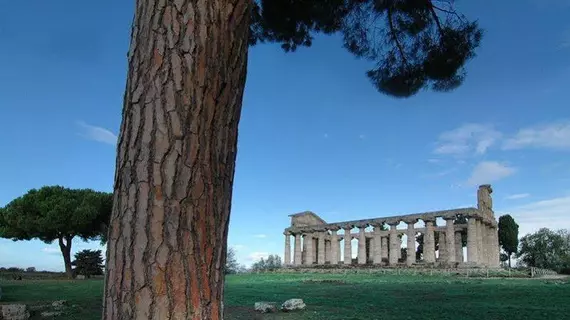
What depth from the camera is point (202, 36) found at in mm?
2262

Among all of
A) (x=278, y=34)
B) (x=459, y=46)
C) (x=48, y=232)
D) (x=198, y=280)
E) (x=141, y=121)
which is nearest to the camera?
(x=198, y=280)

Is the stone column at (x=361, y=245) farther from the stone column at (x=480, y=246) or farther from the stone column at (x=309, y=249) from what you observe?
the stone column at (x=480, y=246)

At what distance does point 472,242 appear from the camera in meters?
37.1

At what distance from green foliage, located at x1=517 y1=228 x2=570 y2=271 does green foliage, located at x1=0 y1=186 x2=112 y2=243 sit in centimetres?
4078

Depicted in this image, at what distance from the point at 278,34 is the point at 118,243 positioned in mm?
4965

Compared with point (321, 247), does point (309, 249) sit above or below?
below

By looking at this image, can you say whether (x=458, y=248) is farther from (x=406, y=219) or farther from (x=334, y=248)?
(x=334, y=248)

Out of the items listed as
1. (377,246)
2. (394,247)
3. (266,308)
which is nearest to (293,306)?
(266,308)

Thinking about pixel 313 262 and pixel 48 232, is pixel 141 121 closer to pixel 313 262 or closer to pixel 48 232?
pixel 48 232

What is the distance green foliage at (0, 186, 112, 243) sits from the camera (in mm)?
26125

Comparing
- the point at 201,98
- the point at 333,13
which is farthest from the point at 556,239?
the point at 201,98

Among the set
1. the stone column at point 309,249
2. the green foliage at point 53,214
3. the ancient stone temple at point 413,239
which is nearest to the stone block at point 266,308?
the green foliage at point 53,214

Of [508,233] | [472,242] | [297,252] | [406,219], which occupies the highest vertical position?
[406,219]

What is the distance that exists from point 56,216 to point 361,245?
97.0ft
